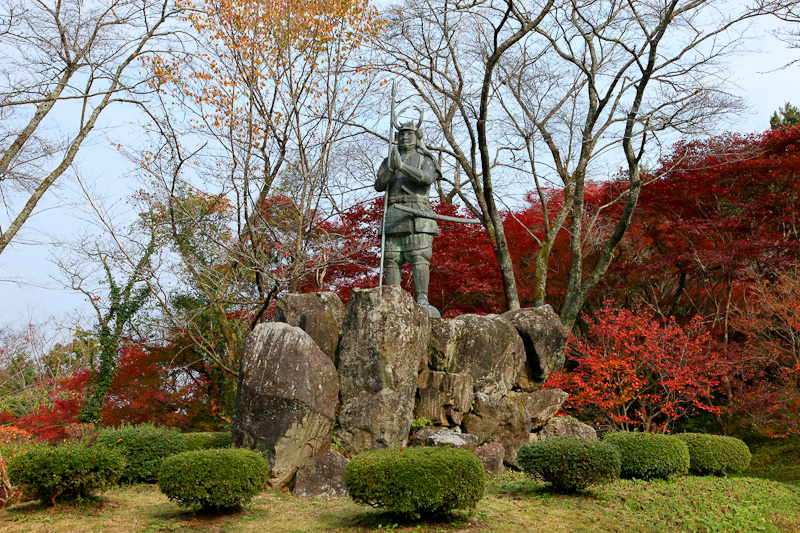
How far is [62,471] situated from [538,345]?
279 inches

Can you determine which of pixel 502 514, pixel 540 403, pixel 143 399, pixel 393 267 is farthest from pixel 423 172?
pixel 143 399

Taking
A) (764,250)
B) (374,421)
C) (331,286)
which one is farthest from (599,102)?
(374,421)

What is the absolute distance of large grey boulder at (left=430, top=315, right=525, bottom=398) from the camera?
9484mm

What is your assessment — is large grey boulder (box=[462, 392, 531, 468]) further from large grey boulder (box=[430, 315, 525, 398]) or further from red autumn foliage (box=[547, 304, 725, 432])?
red autumn foliage (box=[547, 304, 725, 432])

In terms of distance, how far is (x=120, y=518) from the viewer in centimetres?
662

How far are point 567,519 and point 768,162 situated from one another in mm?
11741

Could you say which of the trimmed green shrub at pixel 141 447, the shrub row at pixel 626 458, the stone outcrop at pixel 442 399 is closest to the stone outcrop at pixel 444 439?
the stone outcrop at pixel 442 399

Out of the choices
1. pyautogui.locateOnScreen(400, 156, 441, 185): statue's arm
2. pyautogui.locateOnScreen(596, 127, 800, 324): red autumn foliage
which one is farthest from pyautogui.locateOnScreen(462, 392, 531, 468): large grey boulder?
pyautogui.locateOnScreen(596, 127, 800, 324): red autumn foliage

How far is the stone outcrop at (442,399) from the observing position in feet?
29.5

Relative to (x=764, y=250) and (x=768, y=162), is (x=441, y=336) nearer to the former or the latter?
(x=764, y=250)

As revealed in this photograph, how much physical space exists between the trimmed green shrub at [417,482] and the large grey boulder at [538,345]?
462cm

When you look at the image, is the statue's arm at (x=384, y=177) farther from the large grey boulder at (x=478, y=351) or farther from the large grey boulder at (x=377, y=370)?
the large grey boulder at (x=478, y=351)

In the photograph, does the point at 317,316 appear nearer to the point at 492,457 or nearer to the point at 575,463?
the point at 492,457

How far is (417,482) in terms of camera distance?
5793 mm
